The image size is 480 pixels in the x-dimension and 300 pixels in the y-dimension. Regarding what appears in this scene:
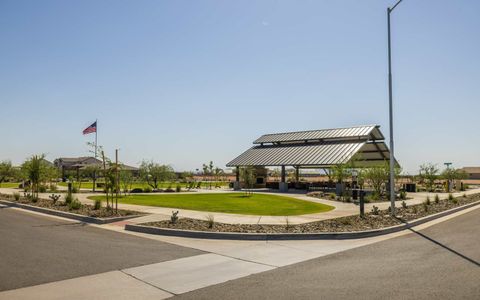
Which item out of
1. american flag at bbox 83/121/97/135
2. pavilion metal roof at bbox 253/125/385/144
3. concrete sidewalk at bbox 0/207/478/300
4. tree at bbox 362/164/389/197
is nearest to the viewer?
concrete sidewalk at bbox 0/207/478/300

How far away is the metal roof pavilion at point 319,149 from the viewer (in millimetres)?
38156

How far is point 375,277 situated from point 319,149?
116ft

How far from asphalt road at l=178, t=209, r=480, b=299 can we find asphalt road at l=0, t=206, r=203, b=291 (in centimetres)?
289

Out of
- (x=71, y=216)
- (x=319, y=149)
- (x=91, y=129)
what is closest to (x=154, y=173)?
(x=91, y=129)

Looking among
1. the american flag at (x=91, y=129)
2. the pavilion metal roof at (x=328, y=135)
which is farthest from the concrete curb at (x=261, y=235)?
the pavilion metal roof at (x=328, y=135)

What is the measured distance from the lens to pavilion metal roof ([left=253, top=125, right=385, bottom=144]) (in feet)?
132

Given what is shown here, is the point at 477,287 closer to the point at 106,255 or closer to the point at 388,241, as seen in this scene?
the point at 388,241

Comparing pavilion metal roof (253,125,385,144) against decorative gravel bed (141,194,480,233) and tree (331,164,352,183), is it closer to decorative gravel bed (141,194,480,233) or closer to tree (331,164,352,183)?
tree (331,164,352,183)

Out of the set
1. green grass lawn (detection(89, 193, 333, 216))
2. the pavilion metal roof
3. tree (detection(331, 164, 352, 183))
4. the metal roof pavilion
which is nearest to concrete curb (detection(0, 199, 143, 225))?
green grass lawn (detection(89, 193, 333, 216))

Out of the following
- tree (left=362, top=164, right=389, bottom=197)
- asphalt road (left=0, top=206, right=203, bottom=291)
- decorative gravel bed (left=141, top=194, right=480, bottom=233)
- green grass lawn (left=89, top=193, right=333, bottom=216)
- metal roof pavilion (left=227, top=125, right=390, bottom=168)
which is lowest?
green grass lawn (left=89, top=193, right=333, bottom=216)

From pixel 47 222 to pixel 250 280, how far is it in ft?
38.8

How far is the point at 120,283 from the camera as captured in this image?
6.98 meters

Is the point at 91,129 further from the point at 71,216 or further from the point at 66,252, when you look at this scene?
the point at 66,252

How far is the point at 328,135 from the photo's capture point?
147 feet
